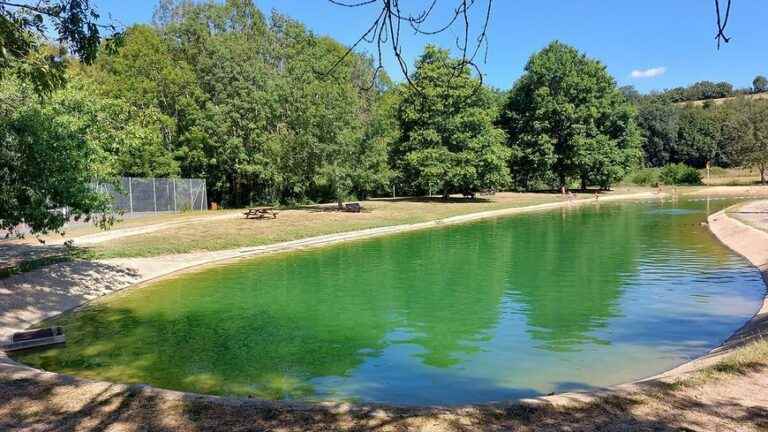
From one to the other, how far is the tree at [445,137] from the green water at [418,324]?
2806 cm

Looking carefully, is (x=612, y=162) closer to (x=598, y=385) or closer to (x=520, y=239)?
(x=520, y=239)

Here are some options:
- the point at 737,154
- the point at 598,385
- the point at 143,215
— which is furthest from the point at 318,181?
the point at 737,154

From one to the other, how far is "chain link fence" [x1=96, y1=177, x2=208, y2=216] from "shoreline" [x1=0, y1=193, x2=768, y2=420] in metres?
14.0

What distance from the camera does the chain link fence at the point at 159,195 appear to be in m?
35.1

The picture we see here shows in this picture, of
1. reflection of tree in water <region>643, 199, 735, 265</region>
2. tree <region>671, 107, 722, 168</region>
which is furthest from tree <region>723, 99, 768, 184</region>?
reflection of tree in water <region>643, 199, 735, 265</region>

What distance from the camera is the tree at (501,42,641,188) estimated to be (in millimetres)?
61250

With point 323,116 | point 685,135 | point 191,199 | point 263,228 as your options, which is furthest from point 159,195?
point 685,135

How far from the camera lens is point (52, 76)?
957 centimetres

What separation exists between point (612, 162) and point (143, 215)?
163ft

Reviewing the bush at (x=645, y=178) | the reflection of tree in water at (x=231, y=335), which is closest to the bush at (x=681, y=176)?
the bush at (x=645, y=178)

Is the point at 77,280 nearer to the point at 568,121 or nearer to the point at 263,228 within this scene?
the point at 263,228

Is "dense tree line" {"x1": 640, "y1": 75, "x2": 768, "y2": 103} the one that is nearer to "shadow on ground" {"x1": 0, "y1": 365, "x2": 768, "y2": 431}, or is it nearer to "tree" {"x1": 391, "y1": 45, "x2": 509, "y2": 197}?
"tree" {"x1": 391, "y1": 45, "x2": 509, "y2": 197}

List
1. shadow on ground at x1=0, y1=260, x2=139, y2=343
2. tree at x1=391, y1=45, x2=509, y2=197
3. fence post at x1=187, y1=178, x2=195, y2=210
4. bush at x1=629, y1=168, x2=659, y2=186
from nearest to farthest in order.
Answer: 1. shadow on ground at x1=0, y1=260, x2=139, y2=343
2. fence post at x1=187, y1=178, x2=195, y2=210
3. tree at x1=391, y1=45, x2=509, y2=197
4. bush at x1=629, y1=168, x2=659, y2=186

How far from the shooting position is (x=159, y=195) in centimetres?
3781
